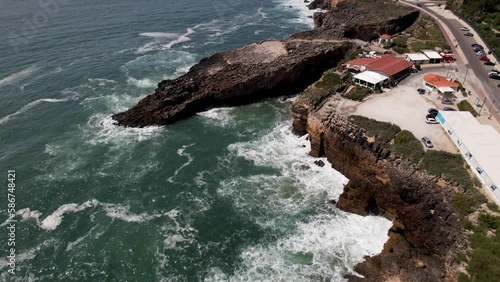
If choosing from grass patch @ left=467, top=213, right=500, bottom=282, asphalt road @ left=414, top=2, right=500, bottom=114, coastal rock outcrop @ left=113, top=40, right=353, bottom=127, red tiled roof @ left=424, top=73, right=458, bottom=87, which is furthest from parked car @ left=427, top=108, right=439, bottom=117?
coastal rock outcrop @ left=113, top=40, right=353, bottom=127

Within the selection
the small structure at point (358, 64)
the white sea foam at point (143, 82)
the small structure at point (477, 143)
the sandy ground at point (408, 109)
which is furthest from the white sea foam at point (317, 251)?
the white sea foam at point (143, 82)

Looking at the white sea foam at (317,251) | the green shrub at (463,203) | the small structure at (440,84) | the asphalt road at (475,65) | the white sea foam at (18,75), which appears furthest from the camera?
the white sea foam at (18,75)

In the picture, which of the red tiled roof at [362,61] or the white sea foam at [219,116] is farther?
the white sea foam at [219,116]

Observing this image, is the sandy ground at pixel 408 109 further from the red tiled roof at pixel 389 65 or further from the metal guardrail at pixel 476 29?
the metal guardrail at pixel 476 29

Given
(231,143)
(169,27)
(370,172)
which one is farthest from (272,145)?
(169,27)

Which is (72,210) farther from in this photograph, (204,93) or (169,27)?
(169,27)

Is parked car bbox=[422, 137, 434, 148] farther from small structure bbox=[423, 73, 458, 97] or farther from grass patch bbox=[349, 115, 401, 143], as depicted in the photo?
small structure bbox=[423, 73, 458, 97]
